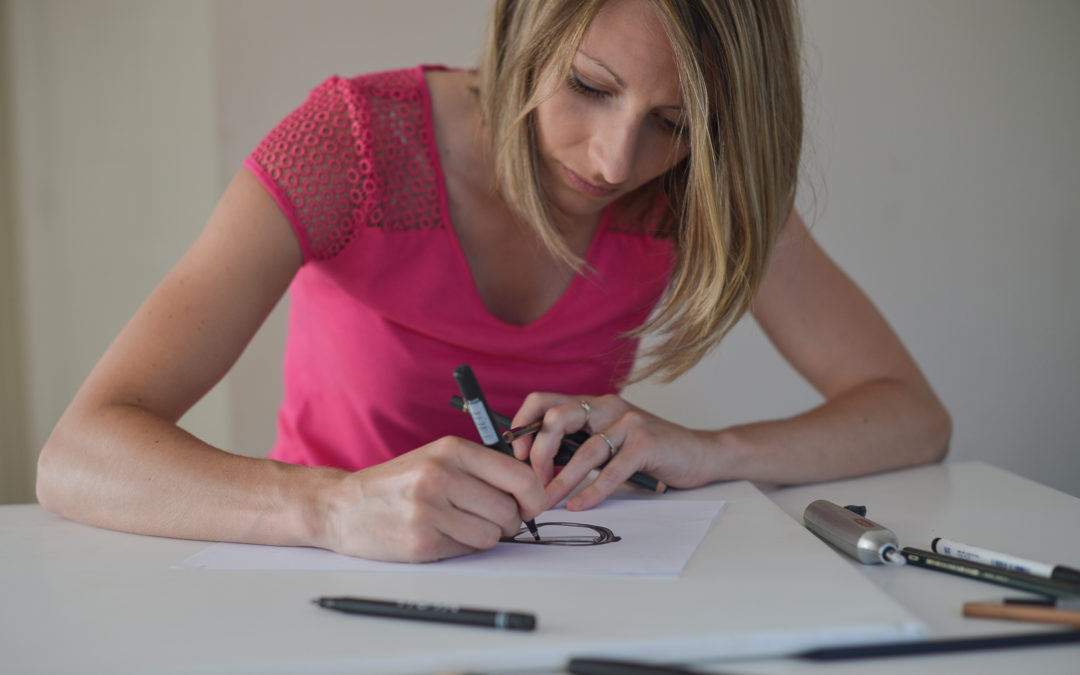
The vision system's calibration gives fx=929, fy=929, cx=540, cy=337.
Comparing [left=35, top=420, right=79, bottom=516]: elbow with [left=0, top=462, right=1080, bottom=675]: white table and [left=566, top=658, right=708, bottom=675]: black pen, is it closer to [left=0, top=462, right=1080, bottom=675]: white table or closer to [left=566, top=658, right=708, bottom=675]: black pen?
[left=0, top=462, right=1080, bottom=675]: white table

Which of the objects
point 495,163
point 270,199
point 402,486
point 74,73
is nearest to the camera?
point 402,486

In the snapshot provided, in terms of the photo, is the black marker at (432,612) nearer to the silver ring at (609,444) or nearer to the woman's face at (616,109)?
the silver ring at (609,444)

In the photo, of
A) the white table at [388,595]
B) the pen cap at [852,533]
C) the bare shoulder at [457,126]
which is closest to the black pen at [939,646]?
the white table at [388,595]

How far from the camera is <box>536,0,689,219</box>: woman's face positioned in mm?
954

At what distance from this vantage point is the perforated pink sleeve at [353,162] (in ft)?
3.60

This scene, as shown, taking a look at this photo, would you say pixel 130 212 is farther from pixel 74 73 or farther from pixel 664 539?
pixel 664 539

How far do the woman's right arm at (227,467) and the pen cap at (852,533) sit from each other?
0.86 ft

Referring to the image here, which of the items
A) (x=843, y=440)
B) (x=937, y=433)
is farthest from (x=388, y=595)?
(x=937, y=433)

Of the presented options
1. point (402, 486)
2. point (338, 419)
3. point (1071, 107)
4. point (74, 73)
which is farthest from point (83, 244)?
point (1071, 107)

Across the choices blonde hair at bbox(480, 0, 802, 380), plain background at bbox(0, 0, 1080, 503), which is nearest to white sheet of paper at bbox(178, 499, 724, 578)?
blonde hair at bbox(480, 0, 802, 380)

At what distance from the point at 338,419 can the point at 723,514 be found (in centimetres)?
64

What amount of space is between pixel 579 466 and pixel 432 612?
335 millimetres

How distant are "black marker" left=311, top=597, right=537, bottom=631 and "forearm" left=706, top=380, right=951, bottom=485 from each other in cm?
48

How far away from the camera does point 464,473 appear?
2.55 feet
